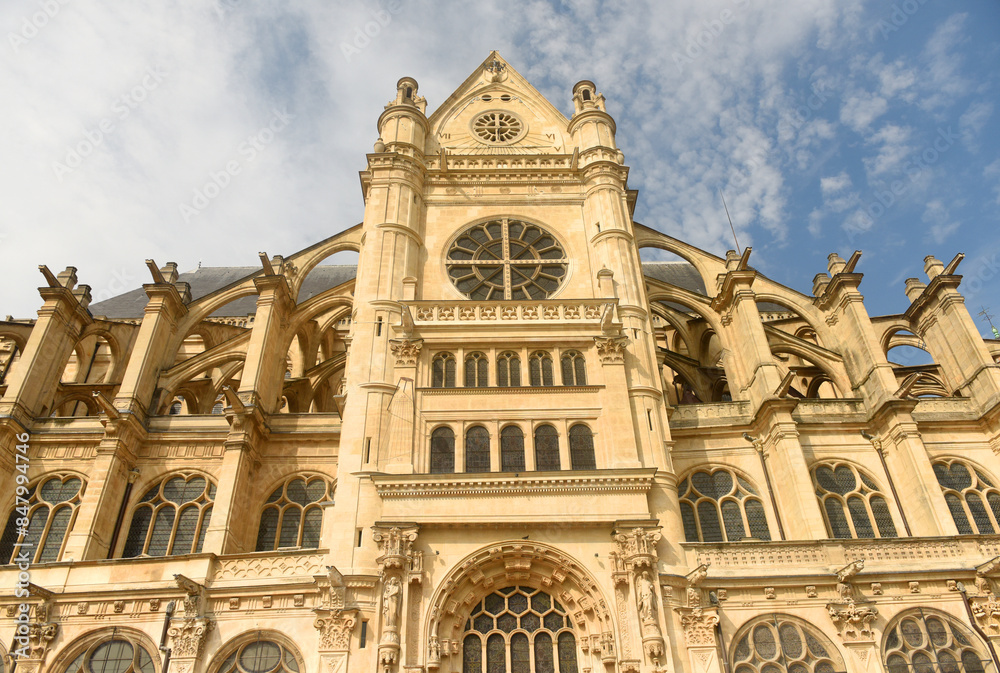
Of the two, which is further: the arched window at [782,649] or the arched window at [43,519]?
the arched window at [43,519]

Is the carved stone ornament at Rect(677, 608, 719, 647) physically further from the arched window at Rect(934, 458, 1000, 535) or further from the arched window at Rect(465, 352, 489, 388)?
the arched window at Rect(934, 458, 1000, 535)

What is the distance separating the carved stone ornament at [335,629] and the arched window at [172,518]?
6132 millimetres

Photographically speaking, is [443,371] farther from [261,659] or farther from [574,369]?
[261,659]

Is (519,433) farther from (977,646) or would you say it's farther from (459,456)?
(977,646)

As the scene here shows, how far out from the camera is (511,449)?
1798 cm

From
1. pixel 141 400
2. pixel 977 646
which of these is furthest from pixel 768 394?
pixel 141 400

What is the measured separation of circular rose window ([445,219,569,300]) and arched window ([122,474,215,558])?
990cm

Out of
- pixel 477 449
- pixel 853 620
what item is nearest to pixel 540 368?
pixel 477 449

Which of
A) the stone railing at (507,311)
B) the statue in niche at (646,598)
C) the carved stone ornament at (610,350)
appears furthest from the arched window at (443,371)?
the statue in niche at (646,598)

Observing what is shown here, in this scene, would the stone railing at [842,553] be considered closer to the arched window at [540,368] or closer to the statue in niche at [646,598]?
the statue in niche at [646,598]

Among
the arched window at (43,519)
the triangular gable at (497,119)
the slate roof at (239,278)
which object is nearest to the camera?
the arched window at (43,519)

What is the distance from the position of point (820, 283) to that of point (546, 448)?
44.3 ft

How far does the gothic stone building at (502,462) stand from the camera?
15281 mm

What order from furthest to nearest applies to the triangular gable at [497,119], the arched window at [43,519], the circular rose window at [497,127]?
the circular rose window at [497,127] → the triangular gable at [497,119] → the arched window at [43,519]
